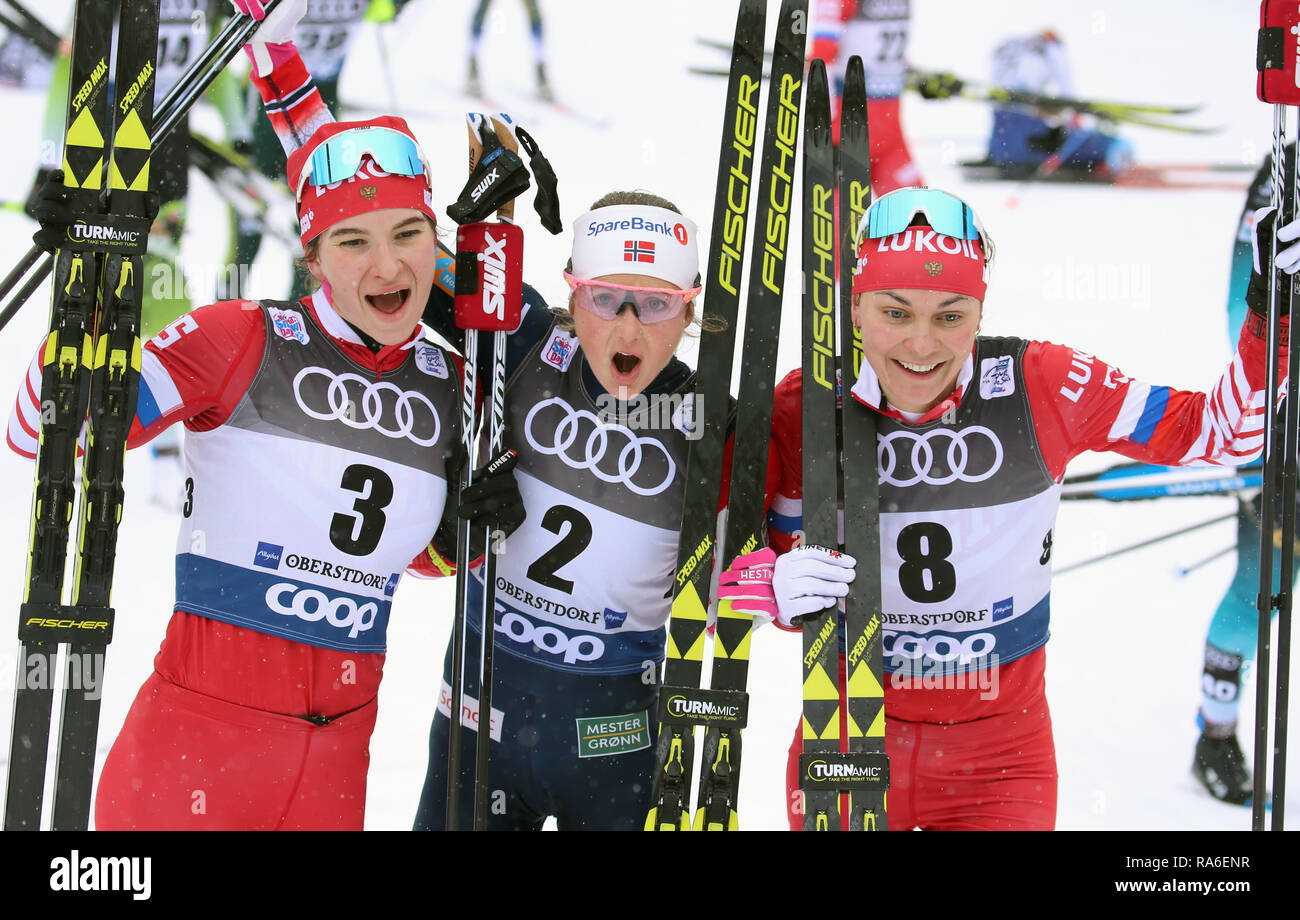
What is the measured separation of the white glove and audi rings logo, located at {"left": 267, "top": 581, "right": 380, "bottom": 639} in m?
0.99

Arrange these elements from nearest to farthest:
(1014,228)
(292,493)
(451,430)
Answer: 1. (292,493)
2. (451,430)
3. (1014,228)

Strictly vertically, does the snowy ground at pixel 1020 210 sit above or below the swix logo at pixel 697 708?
above

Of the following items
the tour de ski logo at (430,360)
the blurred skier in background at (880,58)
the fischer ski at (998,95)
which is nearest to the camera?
the tour de ski logo at (430,360)

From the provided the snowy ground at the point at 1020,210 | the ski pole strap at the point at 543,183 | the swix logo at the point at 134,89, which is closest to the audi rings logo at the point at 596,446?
the ski pole strap at the point at 543,183

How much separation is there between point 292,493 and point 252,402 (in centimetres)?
23

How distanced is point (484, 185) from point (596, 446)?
2.25 ft

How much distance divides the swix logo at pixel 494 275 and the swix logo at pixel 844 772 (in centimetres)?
132

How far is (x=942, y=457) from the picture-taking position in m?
2.79

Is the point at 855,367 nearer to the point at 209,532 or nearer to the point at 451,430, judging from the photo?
the point at 451,430

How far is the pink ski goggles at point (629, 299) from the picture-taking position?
279 cm

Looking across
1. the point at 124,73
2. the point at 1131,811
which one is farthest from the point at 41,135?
the point at 1131,811

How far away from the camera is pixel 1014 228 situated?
270 inches

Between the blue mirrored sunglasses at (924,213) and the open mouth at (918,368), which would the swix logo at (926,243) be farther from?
the open mouth at (918,368)

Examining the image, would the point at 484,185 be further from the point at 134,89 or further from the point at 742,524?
the point at 742,524
